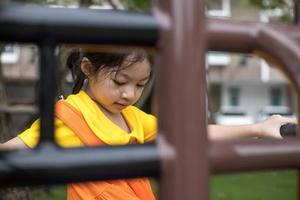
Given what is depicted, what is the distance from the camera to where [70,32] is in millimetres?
599

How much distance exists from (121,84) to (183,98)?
34.4 inches

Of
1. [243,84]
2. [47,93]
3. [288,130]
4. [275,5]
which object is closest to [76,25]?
[47,93]

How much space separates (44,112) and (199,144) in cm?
15

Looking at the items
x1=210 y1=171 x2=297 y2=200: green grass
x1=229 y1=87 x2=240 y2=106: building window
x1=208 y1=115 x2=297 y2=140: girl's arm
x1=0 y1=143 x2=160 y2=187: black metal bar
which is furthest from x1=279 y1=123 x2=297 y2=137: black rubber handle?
x1=229 y1=87 x2=240 y2=106: building window

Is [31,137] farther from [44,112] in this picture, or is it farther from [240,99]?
[240,99]

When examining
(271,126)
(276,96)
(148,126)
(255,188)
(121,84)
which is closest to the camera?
(271,126)

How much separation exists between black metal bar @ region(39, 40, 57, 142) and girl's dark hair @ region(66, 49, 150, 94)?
789mm

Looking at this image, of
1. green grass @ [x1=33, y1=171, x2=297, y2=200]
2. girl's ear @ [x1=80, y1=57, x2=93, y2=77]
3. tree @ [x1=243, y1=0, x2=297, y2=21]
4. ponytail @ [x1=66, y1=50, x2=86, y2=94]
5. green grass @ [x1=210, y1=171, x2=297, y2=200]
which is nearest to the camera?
girl's ear @ [x1=80, y1=57, x2=93, y2=77]

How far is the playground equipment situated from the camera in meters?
0.59

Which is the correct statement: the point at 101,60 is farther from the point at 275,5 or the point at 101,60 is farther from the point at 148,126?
the point at 275,5

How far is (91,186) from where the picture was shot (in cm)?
149

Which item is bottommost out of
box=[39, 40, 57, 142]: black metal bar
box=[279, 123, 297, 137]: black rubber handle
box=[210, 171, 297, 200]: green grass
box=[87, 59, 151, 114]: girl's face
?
box=[210, 171, 297, 200]: green grass

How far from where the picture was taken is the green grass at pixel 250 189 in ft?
22.7

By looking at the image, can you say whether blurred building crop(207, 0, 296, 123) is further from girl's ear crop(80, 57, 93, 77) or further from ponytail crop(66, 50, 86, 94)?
girl's ear crop(80, 57, 93, 77)
